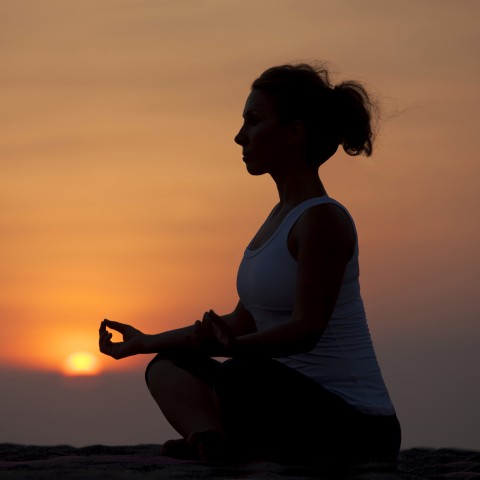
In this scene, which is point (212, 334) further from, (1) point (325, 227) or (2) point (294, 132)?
(2) point (294, 132)

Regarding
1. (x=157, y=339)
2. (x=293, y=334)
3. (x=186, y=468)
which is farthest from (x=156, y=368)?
(x=293, y=334)

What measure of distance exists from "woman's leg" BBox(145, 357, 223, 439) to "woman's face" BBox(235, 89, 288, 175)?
3.02 feet

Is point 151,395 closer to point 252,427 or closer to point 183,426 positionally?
point 183,426

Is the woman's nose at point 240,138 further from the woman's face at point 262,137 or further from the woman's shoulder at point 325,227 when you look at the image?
the woman's shoulder at point 325,227

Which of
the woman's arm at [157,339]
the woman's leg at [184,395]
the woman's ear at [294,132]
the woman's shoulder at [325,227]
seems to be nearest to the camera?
the woman's shoulder at [325,227]

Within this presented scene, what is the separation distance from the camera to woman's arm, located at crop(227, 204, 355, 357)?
390cm

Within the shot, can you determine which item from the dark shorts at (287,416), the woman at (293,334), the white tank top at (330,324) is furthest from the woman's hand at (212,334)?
the white tank top at (330,324)

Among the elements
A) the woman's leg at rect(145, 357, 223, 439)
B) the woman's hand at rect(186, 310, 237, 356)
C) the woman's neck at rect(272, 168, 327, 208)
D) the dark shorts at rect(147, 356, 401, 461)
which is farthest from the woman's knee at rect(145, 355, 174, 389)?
the woman's neck at rect(272, 168, 327, 208)

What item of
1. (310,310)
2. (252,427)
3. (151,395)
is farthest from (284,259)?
(151,395)

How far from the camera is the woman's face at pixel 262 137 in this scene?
14.6 feet

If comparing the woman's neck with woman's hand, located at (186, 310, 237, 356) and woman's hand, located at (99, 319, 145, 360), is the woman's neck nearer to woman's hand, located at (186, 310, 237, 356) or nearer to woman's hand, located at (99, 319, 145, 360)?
woman's hand, located at (186, 310, 237, 356)

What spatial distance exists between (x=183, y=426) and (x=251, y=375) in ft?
1.89

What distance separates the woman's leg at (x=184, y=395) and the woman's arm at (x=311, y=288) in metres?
0.49

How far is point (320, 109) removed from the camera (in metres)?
4.44
